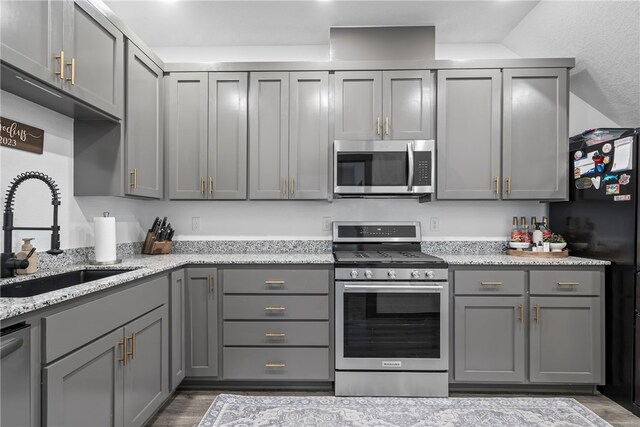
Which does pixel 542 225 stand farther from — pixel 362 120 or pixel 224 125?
pixel 224 125

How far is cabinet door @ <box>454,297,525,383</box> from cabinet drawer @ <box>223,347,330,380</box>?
95 cm

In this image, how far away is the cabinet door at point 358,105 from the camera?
273 cm

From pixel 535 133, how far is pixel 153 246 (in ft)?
10.2

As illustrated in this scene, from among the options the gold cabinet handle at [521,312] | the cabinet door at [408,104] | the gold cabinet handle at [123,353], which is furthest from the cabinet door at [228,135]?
the gold cabinet handle at [521,312]

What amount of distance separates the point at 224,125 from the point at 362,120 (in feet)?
3.52

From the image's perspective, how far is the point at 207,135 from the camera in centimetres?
277

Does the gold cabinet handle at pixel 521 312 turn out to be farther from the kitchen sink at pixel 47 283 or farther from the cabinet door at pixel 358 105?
the kitchen sink at pixel 47 283

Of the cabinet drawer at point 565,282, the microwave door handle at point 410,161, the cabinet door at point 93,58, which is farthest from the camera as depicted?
the microwave door handle at point 410,161

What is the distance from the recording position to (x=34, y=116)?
1.93 m

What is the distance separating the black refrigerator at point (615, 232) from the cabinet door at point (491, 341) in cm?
58

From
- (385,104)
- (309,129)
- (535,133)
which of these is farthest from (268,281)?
(535,133)

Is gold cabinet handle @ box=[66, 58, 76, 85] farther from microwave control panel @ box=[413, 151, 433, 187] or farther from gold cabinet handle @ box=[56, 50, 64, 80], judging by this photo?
microwave control panel @ box=[413, 151, 433, 187]

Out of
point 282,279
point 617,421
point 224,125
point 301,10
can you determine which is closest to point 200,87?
point 224,125

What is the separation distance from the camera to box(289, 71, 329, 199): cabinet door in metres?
2.74
